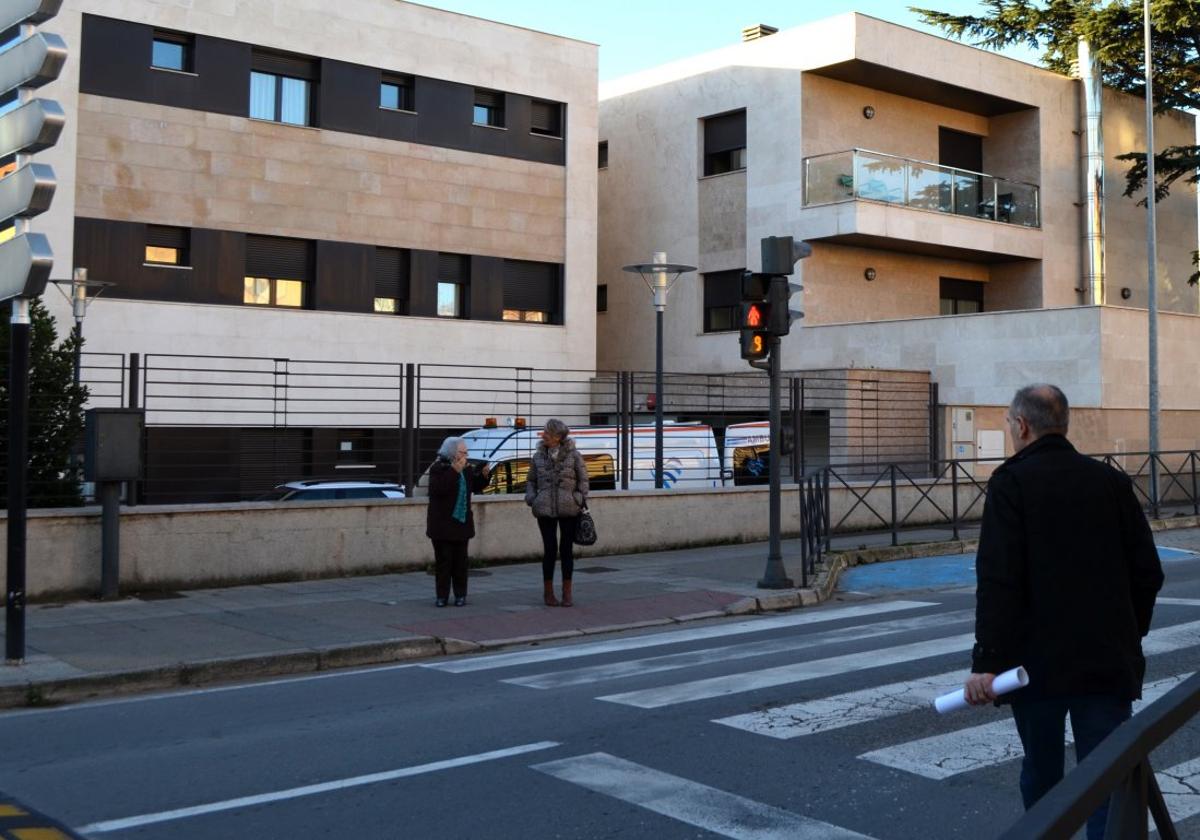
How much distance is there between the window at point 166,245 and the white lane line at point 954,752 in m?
21.1

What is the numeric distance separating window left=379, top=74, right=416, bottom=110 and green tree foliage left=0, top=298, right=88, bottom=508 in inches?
590

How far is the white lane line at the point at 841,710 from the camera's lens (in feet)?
23.8

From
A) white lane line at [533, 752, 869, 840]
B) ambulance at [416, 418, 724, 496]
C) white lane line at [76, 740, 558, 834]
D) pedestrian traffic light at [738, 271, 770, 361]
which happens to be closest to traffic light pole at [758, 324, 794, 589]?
pedestrian traffic light at [738, 271, 770, 361]

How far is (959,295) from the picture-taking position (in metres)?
33.7

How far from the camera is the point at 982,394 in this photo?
26141 mm

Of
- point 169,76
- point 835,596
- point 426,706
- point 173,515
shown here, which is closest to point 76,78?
point 169,76

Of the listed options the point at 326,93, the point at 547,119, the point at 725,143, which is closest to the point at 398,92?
the point at 326,93

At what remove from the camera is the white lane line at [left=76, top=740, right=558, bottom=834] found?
5598 mm

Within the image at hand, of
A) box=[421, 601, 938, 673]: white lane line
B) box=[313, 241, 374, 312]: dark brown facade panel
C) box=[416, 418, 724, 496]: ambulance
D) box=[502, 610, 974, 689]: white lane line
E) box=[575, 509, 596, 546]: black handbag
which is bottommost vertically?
box=[421, 601, 938, 673]: white lane line

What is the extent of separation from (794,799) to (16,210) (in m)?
7.15

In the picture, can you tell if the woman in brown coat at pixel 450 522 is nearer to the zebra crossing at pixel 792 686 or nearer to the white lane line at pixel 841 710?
the zebra crossing at pixel 792 686

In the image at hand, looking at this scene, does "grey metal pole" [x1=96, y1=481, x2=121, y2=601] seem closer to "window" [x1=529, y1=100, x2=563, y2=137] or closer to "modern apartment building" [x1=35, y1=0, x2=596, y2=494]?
"modern apartment building" [x1=35, y1=0, x2=596, y2=494]

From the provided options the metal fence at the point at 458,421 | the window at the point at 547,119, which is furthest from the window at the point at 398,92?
the metal fence at the point at 458,421

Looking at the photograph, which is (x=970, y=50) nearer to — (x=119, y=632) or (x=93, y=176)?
→ (x=93, y=176)
